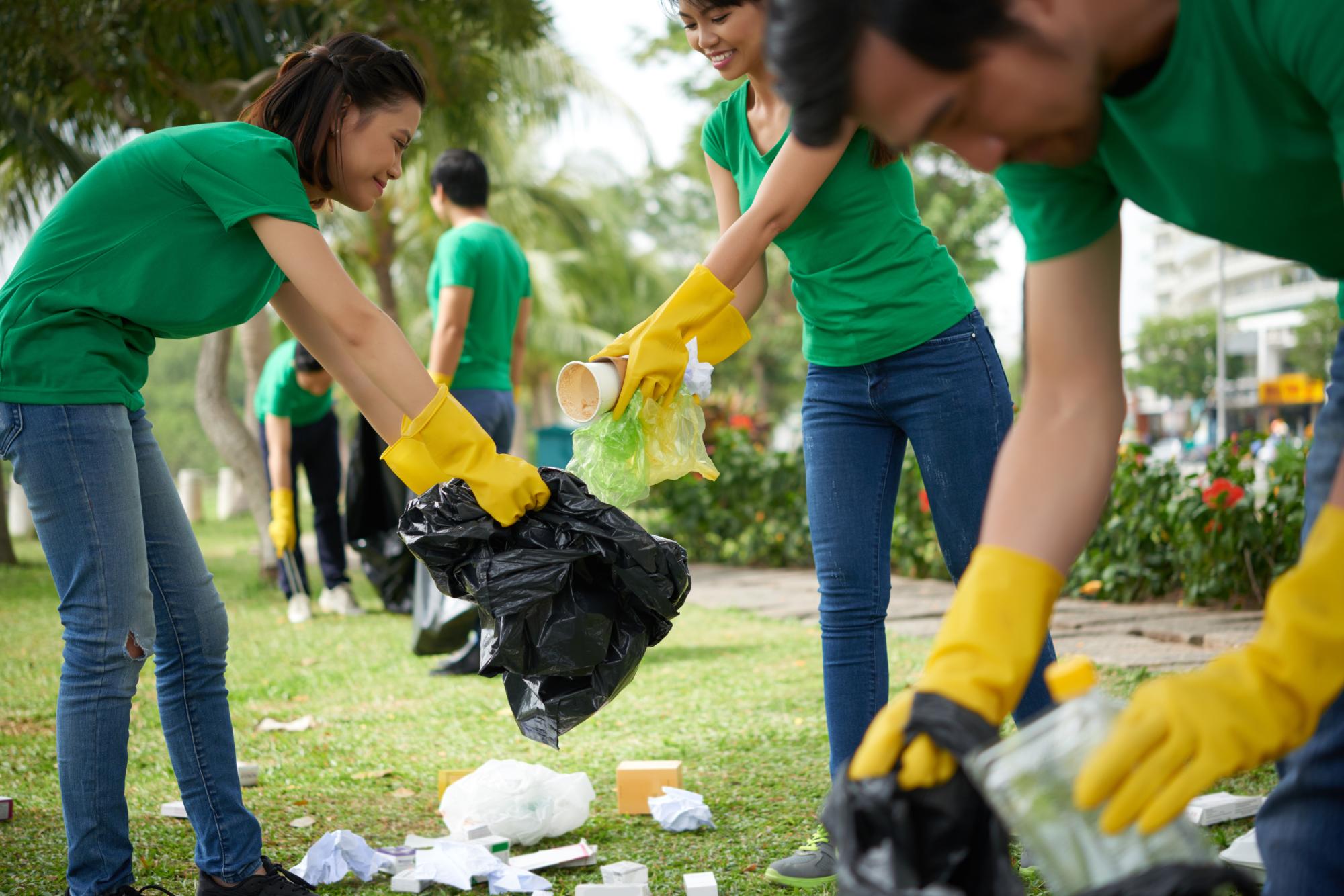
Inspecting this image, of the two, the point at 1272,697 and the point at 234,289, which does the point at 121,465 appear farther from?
the point at 1272,697

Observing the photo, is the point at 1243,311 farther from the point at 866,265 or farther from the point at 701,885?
the point at 701,885

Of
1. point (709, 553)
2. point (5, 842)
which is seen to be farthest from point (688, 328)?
point (709, 553)

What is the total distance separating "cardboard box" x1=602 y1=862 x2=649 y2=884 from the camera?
2.38 metres

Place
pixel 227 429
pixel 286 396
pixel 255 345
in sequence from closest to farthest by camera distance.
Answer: pixel 286 396
pixel 227 429
pixel 255 345

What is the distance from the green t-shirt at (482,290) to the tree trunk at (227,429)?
4.37 metres

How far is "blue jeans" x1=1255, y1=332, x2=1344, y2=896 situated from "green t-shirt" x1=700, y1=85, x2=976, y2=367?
1.08 meters

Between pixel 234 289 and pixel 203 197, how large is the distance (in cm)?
19

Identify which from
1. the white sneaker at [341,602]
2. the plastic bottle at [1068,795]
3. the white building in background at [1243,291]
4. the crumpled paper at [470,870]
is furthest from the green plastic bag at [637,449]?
the white building in background at [1243,291]

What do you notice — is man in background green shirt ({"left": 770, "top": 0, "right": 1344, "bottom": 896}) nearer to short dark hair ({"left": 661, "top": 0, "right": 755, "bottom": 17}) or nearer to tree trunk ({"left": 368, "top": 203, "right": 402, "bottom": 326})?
short dark hair ({"left": 661, "top": 0, "right": 755, "bottom": 17})

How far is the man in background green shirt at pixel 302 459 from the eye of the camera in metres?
6.46

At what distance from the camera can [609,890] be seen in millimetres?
2264

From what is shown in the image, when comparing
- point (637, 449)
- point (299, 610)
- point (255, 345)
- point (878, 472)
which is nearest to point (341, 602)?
point (299, 610)

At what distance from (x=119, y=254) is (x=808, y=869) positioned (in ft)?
5.99

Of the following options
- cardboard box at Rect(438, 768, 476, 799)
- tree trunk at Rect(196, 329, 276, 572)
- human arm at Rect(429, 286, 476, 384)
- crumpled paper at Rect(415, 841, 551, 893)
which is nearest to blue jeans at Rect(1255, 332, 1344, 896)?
crumpled paper at Rect(415, 841, 551, 893)
